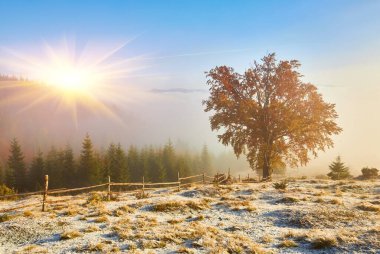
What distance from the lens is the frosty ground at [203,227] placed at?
12.9 metres

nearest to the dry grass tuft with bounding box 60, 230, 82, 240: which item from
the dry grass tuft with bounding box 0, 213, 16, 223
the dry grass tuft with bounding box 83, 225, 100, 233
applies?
the dry grass tuft with bounding box 83, 225, 100, 233

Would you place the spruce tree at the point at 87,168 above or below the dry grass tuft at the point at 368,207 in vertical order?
above

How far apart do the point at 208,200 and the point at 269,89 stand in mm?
17409

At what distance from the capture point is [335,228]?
50.7 feet

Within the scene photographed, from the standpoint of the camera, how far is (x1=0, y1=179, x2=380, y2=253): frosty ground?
1292 cm

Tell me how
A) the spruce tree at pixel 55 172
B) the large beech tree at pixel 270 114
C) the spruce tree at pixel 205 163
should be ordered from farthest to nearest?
the spruce tree at pixel 205 163, the spruce tree at pixel 55 172, the large beech tree at pixel 270 114

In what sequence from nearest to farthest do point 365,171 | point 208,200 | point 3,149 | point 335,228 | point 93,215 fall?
point 335,228 → point 93,215 → point 208,200 → point 365,171 → point 3,149

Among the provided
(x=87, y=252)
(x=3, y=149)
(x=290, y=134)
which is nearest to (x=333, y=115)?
(x=290, y=134)

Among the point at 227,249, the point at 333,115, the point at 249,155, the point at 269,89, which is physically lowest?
the point at 227,249

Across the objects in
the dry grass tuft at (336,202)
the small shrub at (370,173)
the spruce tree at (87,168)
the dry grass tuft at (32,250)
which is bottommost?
the dry grass tuft at (32,250)

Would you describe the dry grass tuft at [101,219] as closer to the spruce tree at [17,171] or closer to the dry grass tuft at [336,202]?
the dry grass tuft at [336,202]

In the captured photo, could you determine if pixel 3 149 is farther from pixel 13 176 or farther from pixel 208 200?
pixel 208 200

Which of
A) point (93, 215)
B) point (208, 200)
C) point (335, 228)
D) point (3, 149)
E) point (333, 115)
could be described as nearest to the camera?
point (335, 228)

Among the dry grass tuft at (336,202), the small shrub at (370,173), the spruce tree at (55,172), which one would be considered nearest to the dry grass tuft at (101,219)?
the dry grass tuft at (336,202)
